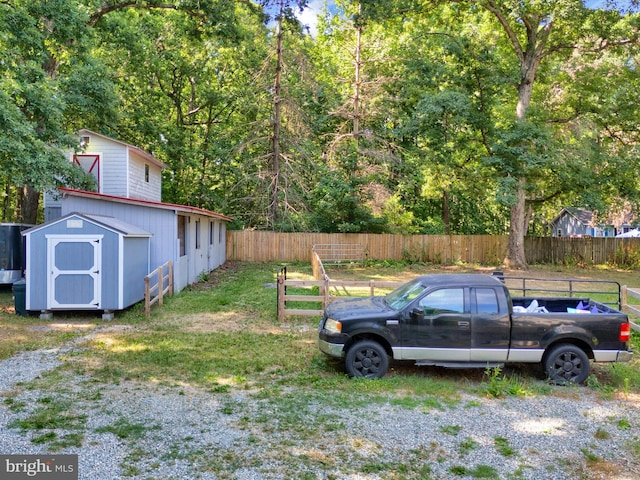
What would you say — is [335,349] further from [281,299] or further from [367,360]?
[281,299]

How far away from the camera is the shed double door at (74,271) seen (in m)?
9.85

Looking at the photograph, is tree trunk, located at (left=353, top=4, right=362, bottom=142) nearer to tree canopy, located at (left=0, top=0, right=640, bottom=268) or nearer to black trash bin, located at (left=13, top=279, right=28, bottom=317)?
tree canopy, located at (left=0, top=0, right=640, bottom=268)

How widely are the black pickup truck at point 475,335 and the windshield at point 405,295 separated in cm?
12

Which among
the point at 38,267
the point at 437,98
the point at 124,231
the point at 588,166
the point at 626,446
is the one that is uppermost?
the point at 437,98

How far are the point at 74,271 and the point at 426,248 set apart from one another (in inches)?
764

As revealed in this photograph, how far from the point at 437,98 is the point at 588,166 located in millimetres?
7921

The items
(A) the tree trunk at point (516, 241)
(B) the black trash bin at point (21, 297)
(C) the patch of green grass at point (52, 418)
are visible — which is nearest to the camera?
(C) the patch of green grass at point (52, 418)

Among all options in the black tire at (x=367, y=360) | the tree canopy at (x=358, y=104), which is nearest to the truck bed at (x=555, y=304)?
the black tire at (x=367, y=360)

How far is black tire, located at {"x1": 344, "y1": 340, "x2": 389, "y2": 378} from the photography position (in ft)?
20.8

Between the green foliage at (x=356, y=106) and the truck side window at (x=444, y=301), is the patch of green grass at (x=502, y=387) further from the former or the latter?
the green foliage at (x=356, y=106)

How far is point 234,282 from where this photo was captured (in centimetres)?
1634


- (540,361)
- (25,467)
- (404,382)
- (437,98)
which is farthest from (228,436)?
(437,98)

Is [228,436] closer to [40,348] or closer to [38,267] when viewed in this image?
[40,348]

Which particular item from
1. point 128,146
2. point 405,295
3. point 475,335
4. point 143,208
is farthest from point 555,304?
point 128,146
